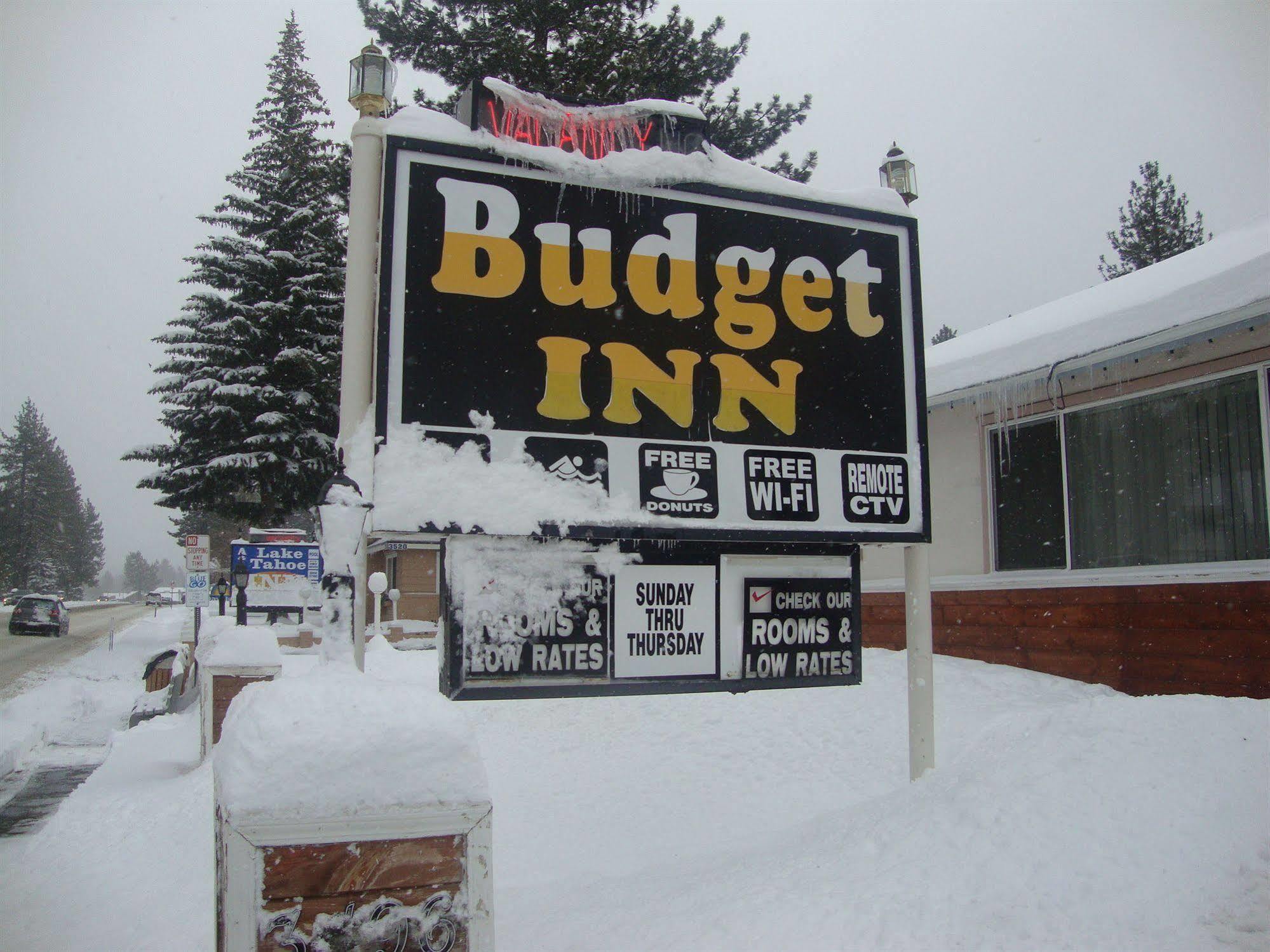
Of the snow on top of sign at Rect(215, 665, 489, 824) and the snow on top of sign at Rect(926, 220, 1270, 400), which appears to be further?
the snow on top of sign at Rect(926, 220, 1270, 400)

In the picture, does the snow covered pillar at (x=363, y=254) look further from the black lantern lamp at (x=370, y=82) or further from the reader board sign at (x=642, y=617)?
the reader board sign at (x=642, y=617)

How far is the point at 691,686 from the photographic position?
4.73m

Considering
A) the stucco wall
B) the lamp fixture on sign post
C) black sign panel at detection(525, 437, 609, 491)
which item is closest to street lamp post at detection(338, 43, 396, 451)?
the lamp fixture on sign post

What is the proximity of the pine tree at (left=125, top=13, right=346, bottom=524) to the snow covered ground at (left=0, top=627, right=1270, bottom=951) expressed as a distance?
58.9 ft

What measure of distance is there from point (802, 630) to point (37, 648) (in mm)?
32361

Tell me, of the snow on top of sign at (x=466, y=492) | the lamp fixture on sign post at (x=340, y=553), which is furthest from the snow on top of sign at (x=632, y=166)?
the lamp fixture on sign post at (x=340, y=553)

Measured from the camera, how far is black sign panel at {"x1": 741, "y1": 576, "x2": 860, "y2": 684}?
4965mm

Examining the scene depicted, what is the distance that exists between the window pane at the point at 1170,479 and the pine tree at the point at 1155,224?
3246 centimetres

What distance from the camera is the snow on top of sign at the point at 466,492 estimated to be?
425 centimetres

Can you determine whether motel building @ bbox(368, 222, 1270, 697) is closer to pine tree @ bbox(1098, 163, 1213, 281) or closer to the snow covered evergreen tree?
pine tree @ bbox(1098, 163, 1213, 281)

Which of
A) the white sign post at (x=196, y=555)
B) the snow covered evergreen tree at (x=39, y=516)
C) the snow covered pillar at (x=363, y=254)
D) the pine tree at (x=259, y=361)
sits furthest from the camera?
the snow covered evergreen tree at (x=39, y=516)

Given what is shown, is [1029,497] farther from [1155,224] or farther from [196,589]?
[1155,224]

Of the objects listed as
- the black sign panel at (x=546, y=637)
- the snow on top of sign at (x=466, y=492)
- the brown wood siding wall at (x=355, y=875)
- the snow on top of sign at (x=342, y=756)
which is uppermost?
the snow on top of sign at (x=466, y=492)

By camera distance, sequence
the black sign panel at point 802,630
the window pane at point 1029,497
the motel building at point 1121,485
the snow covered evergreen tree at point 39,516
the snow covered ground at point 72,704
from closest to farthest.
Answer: the black sign panel at point 802,630 → the motel building at point 1121,485 → the window pane at point 1029,497 → the snow covered ground at point 72,704 → the snow covered evergreen tree at point 39,516
